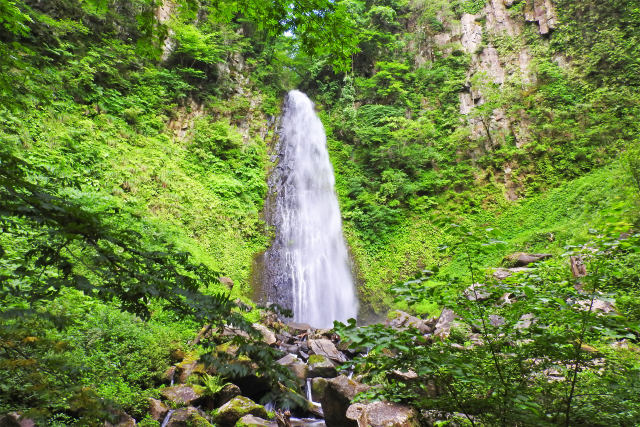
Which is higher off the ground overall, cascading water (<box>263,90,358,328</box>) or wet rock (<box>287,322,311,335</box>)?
cascading water (<box>263,90,358,328</box>)

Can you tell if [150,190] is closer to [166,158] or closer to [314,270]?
[166,158]

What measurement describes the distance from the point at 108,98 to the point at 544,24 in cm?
1888

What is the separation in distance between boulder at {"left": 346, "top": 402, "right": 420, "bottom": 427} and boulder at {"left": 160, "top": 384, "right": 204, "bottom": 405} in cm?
237

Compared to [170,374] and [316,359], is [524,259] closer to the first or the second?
[316,359]

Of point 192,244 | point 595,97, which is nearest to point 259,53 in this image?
point 192,244

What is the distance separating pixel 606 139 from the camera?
35.4 feet

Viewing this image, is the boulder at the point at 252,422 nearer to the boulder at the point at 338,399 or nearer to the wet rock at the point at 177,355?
the boulder at the point at 338,399

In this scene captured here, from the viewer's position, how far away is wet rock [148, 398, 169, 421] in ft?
12.5

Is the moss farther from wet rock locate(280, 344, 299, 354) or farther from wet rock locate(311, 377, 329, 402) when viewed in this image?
wet rock locate(280, 344, 299, 354)

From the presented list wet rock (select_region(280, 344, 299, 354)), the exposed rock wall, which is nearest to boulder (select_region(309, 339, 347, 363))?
wet rock (select_region(280, 344, 299, 354))

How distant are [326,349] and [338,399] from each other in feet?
8.89

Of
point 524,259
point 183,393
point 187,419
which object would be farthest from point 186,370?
point 524,259

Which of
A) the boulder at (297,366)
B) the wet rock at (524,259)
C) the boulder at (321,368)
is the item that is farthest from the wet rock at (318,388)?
the wet rock at (524,259)

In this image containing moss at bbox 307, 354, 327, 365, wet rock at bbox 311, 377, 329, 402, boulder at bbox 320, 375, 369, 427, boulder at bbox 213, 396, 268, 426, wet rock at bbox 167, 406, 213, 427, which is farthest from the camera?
moss at bbox 307, 354, 327, 365
